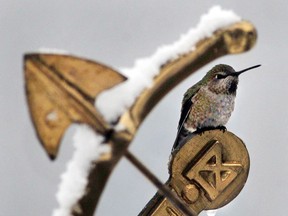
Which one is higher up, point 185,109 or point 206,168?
point 185,109

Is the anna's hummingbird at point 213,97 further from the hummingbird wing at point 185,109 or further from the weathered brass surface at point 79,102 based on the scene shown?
the weathered brass surface at point 79,102

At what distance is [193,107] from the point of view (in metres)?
3.28

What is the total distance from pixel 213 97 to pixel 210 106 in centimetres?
4

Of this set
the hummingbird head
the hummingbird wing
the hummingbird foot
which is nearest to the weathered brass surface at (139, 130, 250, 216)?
the hummingbird foot

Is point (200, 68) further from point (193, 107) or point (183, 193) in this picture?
point (193, 107)

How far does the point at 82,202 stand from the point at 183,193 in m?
0.85

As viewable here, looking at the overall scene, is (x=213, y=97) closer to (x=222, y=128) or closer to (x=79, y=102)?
(x=222, y=128)

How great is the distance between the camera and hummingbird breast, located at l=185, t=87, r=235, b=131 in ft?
10.4

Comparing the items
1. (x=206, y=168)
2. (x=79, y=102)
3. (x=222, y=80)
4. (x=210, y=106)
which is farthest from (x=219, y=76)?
(x=79, y=102)

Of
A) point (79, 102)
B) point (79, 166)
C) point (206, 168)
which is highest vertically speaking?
point (79, 102)

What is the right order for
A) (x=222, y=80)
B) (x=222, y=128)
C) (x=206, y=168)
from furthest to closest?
(x=222, y=80), (x=222, y=128), (x=206, y=168)

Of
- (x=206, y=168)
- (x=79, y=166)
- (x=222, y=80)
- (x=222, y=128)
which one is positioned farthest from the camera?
(x=222, y=80)

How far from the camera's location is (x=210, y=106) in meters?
3.29

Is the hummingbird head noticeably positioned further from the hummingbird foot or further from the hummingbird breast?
the hummingbird foot
